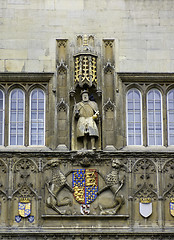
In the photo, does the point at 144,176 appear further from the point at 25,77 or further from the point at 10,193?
the point at 25,77

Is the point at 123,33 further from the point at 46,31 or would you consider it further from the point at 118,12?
→ the point at 46,31

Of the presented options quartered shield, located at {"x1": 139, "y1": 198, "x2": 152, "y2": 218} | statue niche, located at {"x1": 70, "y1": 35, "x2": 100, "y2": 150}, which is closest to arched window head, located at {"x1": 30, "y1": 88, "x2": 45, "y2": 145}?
statue niche, located at {"x1": 70, "y1": 35, "x2": 100, "y2": 150}

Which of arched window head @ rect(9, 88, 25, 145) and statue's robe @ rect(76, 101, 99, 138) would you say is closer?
statue's robe @ rect(76, 101, 99, 138)

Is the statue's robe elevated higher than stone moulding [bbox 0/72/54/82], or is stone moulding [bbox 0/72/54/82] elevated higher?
stone moulding [bbox 0/72/54/82]

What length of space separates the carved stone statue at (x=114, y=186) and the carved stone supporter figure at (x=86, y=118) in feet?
2.64

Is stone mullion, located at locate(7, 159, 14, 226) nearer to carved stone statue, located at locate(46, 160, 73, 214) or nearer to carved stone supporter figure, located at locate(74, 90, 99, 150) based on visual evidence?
carved stone statue, located at locate(46, 160, 73, 214)

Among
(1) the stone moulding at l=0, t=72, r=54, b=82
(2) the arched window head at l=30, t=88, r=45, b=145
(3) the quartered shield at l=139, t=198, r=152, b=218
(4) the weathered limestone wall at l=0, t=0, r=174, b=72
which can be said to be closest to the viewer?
(3) the quartered shield at l=139, t=198, r=152, b=218

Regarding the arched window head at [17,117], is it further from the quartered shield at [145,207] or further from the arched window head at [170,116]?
the arched window head at [170,116]

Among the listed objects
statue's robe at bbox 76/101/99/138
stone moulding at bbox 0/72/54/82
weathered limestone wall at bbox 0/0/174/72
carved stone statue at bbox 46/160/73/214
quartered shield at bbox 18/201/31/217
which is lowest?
quartered shield at bbox 18/201/31/217

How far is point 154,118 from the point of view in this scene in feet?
75.5

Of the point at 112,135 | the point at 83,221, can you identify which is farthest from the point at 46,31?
the point at 83,221

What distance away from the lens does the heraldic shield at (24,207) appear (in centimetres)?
2191

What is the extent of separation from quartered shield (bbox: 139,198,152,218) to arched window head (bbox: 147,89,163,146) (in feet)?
5.45

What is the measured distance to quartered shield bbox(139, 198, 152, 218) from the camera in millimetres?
21969
